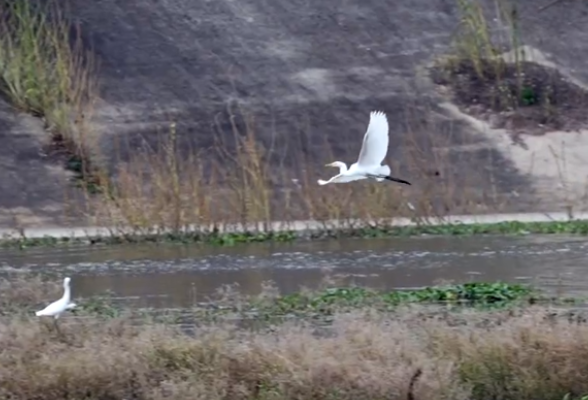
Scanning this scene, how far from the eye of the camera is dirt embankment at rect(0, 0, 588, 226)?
28781mm

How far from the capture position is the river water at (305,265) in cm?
1588

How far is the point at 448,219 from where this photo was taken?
23.3 metres

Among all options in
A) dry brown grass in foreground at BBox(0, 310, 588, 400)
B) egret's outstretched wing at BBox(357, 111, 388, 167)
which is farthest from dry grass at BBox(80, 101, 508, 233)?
dry brown grass in foreground at BBox(0, 310, 588, 400)

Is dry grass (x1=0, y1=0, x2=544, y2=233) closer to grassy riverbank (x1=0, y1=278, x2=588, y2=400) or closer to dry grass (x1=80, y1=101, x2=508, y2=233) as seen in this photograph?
dry grass (x1=80, y1=101, x2=508, y2=233)

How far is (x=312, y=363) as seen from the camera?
968 cm

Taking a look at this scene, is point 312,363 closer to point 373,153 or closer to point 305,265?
point 373,153

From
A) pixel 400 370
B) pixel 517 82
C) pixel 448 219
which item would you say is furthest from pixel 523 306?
pixel 517 82

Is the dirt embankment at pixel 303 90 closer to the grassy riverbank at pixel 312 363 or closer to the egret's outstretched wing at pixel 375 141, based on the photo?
the egret's outstretched wing at pixel 375 141

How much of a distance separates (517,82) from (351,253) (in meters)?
15.7

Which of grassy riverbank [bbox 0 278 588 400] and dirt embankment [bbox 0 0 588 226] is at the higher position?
dirt embankment [bbox 0 0 588 226]

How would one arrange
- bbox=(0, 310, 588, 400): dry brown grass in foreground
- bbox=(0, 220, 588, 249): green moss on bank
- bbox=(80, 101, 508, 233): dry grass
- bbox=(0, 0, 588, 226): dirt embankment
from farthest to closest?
bbox=(0, 0, 588, 226): dirt embankment
bbox=(80, 101, 508, 233): dry grass
bbox=(0, 220, 588, 249): green moss on bank
bbox=(0, 310, 588, 400): dry brown grass in foreground

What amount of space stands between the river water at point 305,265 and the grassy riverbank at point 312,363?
416cm

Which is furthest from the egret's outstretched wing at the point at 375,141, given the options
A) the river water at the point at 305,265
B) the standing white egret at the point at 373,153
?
the river water at the point at 305,265

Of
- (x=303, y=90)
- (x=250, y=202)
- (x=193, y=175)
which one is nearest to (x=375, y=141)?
(x=250, y=202)
